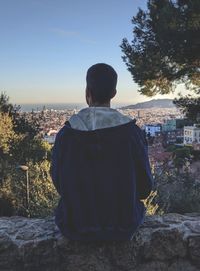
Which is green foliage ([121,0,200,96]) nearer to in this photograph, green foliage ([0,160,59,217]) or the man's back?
green foliage ([0,160,59,217])

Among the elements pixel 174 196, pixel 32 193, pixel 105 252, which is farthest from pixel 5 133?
pixel 105 252

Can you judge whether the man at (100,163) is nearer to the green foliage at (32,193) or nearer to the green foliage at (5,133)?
the green foliage at (32,193)

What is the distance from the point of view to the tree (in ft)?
33.8

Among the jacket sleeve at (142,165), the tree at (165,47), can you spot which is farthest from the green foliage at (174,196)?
the jacket sleeve at (142,165)

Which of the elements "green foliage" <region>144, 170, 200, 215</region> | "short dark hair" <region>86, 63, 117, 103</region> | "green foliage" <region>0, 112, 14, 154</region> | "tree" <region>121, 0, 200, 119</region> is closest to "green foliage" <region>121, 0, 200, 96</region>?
"tree" <region>121, 0, 200, 119</region>

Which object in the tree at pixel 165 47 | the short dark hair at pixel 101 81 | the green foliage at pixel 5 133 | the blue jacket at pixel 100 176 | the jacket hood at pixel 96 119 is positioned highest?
the tree at pixel 165 47

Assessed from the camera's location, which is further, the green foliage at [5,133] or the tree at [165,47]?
the green foliage at [5,133]

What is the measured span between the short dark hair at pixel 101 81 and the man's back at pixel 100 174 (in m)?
0.08

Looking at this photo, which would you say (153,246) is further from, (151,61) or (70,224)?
(151,61)

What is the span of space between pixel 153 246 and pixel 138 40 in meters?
10.8

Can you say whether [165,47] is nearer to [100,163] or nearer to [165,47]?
[165,47]

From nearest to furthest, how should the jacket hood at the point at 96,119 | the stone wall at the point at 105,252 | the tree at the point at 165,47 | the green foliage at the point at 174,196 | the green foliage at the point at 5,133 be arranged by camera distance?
the jacket hood at the point at 96,119 < the stone wall at the point at 105,252 < the green foliage at the point at 174,196 < the tree at the point at 165,47 < the green foliage at the point at 5,133

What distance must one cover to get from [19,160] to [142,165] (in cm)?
1304

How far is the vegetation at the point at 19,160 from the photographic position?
878 centimetres
